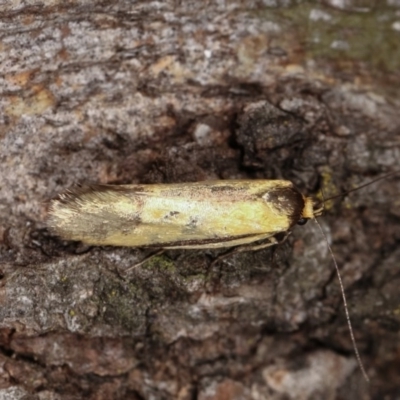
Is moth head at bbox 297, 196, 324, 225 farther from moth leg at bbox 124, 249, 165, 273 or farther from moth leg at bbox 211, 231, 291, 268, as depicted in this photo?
moth leg at bbox 124, 249, 165, 273

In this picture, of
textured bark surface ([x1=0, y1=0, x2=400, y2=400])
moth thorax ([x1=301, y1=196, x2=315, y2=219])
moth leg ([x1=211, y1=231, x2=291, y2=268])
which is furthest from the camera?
moth thorax ([x1=301, y1=196, x2=315, y2=219])

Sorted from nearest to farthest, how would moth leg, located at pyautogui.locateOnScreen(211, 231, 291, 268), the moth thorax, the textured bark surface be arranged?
the textured bark surface
moth leg, located at pyautogui.locateOnScreen(211, 231, 291, 268)
the moth thorax

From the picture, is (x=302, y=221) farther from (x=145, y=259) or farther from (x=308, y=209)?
(x=145, y=259)

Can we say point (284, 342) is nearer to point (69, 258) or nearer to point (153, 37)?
point (69, 258)

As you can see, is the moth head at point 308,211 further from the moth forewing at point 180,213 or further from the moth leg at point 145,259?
the moth leg at point 145,259

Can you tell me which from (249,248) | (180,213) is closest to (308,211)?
(249,248)

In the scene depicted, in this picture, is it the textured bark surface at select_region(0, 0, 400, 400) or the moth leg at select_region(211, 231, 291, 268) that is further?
the moth leg at select_region(211, 231, 291, 268)

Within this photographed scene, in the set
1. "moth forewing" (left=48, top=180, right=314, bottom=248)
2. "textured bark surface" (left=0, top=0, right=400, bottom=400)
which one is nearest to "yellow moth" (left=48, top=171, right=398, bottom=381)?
"moth forewing" (left=48, top=180, right=314, bottom=248)

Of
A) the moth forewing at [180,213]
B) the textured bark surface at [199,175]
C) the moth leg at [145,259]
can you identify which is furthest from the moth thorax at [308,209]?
the moth leg at [145,259]
